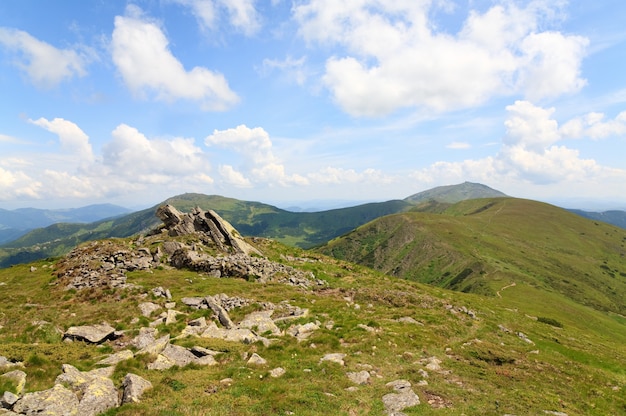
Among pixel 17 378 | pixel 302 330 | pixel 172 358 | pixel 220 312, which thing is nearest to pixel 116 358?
pixel 172 358

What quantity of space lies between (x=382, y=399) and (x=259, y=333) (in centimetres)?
1401

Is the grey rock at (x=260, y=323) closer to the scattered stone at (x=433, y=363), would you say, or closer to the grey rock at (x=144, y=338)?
the grey rock at (x=144, y=338)

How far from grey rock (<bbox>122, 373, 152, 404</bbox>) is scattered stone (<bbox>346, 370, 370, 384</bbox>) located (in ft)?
41.5

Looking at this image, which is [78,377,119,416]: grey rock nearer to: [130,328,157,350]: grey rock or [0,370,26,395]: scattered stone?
[0,370,26,395]: scattered stone

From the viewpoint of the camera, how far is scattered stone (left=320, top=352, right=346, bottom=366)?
24.1 metres

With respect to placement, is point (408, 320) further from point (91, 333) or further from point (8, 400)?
→ point (8, 400)

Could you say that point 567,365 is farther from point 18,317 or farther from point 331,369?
point 18,317

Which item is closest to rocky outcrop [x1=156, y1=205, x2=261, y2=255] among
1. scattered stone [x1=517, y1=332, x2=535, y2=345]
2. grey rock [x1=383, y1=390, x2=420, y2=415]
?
scattered stone [x1=517, y1=332, x2=535, y2=345]

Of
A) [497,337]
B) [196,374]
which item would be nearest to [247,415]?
[196,374]

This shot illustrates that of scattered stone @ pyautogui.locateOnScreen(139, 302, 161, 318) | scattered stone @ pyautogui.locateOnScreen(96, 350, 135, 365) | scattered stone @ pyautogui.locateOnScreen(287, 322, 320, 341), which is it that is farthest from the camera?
scattered stone @ pyautogui.locateOnScreen(139, 302, 161, 318)

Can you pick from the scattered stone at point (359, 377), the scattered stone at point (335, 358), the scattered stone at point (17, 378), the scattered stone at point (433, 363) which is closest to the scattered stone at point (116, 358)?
the scattered stone at point (17, 378)

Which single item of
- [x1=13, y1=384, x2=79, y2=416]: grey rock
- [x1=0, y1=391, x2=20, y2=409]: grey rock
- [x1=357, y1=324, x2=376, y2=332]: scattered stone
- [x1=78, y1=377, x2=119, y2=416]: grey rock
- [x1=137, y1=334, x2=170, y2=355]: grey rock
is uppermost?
[x1=0, y1=391, x2=20, y2=409]: grey rock

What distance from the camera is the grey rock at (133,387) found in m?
15.8

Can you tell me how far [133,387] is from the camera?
53.8ft
